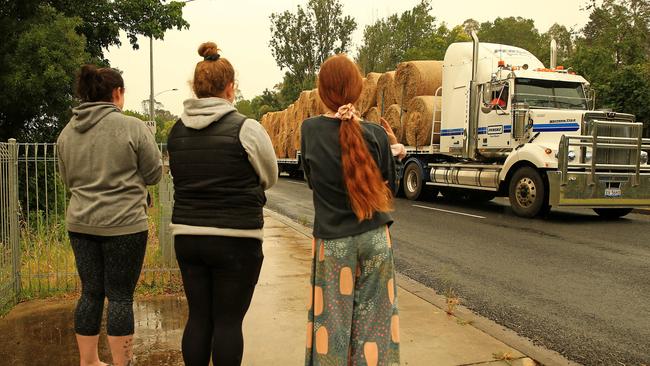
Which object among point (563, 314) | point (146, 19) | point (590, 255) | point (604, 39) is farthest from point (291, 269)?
point (604, 39)

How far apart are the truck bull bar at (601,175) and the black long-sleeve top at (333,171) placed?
820 centimetres

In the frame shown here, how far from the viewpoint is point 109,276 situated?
2.95 m

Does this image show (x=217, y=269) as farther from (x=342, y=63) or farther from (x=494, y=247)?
(x=494, y=247)

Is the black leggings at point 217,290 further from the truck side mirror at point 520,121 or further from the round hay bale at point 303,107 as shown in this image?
the round hay bale at point 303,107

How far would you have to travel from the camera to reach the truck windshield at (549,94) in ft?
37.7

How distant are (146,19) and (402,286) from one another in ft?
39.5

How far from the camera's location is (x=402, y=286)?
17.8ft

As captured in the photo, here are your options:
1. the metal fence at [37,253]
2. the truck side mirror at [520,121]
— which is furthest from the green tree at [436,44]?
the metal fence at [37,253]

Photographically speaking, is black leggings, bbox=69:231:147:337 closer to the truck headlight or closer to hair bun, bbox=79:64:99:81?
hair bun, bbox=79:64:99:81

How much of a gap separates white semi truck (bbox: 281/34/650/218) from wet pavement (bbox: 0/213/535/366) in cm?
639

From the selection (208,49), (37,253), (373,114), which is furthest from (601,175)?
(208,49)

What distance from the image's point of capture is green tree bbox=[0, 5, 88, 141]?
10.5m

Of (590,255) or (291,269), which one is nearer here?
(291,269)

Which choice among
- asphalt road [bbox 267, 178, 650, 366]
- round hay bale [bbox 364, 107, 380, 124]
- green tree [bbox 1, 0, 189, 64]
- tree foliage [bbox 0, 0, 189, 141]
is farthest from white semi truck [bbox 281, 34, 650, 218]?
tree foliage [bbox 0, 0, 189, 141]
